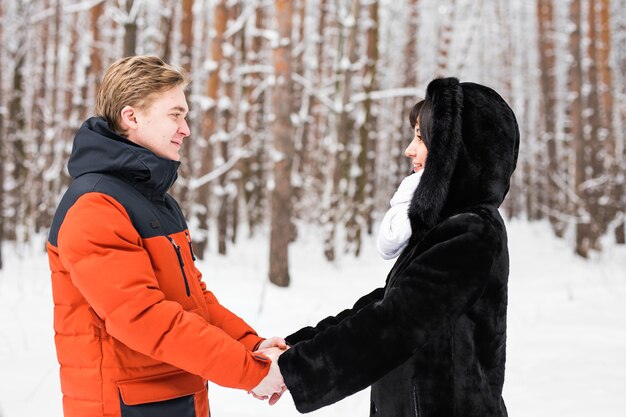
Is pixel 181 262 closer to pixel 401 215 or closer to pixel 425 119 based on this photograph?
pixel 401 215

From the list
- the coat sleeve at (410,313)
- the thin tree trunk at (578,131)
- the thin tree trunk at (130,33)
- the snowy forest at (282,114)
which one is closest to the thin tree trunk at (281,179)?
the snowy forest at (282,114)

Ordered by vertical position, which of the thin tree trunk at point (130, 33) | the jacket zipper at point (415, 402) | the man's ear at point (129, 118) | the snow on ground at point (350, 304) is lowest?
the snow on ground at point (350, 304)

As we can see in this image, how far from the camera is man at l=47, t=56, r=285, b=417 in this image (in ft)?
6.07

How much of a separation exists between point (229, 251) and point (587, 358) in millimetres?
11252

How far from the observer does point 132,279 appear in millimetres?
1850

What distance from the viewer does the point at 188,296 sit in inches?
83.4

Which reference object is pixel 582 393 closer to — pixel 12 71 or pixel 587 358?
pixel 587 358

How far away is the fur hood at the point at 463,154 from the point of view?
2.00 metres

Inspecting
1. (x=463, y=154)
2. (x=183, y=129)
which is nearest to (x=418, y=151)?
(x=463, y=154)

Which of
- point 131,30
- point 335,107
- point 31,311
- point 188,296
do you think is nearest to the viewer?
point 188,296

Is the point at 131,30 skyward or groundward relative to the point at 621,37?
groundward

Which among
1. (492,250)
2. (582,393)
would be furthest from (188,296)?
(582,393)

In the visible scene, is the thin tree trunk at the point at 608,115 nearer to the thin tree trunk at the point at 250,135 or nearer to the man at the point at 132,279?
the thin tree trunk at the point at 250,135

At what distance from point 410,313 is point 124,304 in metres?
0.94
